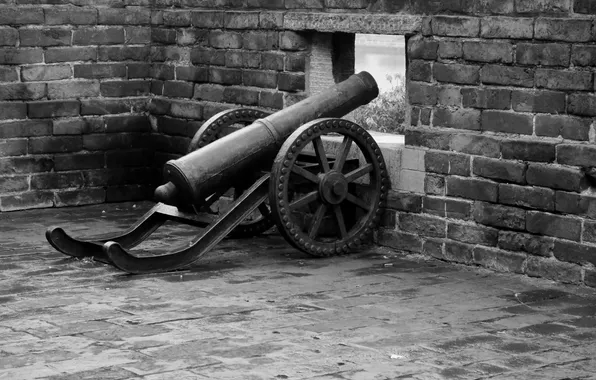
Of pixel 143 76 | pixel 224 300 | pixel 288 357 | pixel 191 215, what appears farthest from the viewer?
pixel 143 76

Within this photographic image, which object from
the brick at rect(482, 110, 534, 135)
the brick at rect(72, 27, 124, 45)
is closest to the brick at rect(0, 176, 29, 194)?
the brick at rect(72, 27, 124, 45)

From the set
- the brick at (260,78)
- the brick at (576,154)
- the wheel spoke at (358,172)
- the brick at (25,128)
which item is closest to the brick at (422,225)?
the wheel spoke at (358,172)

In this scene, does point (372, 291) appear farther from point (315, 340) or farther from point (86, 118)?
point (86, 118)

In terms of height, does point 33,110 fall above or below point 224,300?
above

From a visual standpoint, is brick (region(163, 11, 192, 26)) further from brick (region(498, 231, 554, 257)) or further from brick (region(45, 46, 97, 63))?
brick (region(498, 231, 554, 257))

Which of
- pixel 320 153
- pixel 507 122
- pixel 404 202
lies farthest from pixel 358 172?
pixel 507 122

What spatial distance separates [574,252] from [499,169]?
28.2 inches

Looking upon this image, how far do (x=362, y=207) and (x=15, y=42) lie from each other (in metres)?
3.32

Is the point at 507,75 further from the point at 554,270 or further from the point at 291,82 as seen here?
the point at 291,82

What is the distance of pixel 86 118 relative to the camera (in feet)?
32.0

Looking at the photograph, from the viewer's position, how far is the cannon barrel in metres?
7.36

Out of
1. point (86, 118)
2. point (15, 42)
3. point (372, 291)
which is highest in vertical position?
point (15, 42)

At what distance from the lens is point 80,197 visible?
32.2 ft

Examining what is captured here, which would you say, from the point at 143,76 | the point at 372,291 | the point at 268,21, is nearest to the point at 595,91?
the point at 372,291
